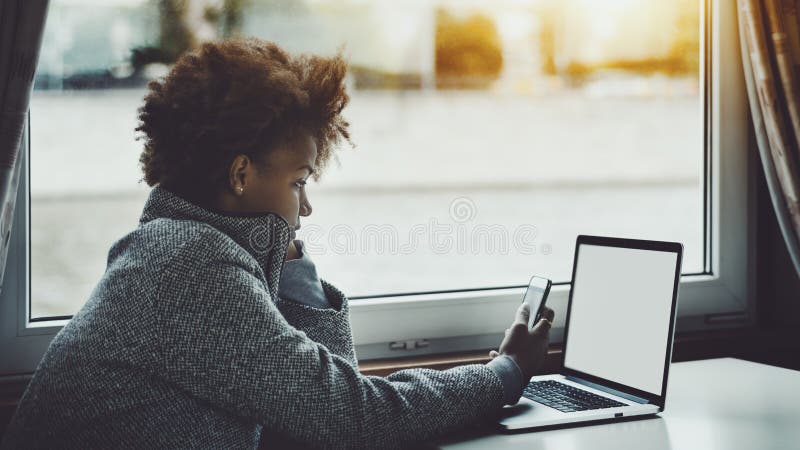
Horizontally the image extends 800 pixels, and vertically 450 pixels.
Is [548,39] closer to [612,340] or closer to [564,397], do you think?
[612,340]

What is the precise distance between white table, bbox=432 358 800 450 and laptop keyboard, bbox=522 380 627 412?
6 cm

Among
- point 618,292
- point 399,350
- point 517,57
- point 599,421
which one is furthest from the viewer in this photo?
point 517,57

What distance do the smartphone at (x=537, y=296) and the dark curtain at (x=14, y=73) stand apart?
87cm

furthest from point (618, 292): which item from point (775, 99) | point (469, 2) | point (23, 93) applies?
point (23, 93)

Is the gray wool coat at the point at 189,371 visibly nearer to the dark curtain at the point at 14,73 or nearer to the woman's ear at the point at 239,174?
the woman's ear at the point at 239,174

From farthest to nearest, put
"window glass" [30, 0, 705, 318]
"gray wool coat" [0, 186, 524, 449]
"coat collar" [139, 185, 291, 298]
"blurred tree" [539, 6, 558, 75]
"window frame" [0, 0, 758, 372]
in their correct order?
"blurred tree" [539, 6, 558, 75] → "window frame" [0, 0, 758, 372] → "window glass" [30, 0, 705, 318] → "coat collar" [139, 185, 291, 298] → "gray wool coat" [0, 186, 524, 449]

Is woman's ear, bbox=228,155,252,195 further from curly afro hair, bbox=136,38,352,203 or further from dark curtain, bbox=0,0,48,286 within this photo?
dark curtain, bbox=0,0,48,286

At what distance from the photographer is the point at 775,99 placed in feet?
5.22

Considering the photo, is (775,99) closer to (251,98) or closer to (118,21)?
(251,98)

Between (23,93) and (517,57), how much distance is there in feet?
3.28

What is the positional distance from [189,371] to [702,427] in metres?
0.74

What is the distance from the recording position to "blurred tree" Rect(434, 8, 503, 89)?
1.64m

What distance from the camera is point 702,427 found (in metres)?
1.14

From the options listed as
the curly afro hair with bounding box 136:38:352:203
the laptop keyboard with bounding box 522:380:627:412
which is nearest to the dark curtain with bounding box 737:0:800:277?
the laptop keyboard with bounding box 522:380:627:412
